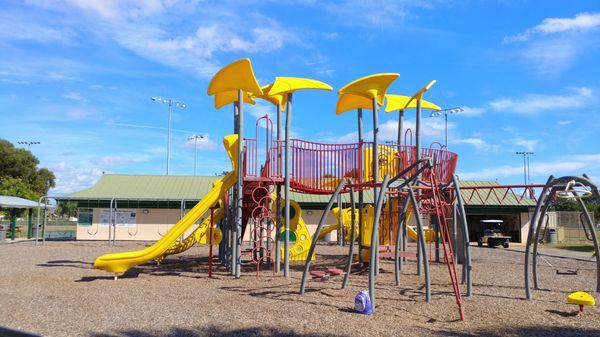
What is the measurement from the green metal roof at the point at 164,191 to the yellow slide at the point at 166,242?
58.4 ft

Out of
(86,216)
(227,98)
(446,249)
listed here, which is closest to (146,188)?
(86,216)

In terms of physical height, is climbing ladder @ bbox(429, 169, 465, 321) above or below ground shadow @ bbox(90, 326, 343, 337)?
above

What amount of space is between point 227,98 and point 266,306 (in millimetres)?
8438

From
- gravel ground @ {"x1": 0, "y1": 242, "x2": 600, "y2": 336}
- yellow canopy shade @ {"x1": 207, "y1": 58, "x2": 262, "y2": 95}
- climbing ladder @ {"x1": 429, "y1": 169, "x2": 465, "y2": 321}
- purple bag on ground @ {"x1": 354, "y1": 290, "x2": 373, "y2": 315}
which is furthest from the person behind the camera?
yellow canopy shade @ {"x1": 207, "y1": 58, "x2": 262, "y2": 95}

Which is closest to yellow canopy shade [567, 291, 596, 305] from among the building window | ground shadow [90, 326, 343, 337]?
ground shadow [90, 326, 343, 337]

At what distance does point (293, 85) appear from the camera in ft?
44.2

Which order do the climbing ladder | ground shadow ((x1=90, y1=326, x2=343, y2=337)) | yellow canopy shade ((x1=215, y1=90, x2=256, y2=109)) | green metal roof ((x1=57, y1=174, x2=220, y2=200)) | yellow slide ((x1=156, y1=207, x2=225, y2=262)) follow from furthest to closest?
green metal roof ((x1=57, y1=174, x2=220, y2=200)) → yellow canopy shade ((x1=215, y1=90, x2=256, y2=109)) → yellow slide ((x1=156, y1=207, x2=225, y2=262)) → the climbing ladder → ground shadow ((x1=90, y1=326, x2=343, y2=337))

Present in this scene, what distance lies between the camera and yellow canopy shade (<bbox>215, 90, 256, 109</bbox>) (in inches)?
609

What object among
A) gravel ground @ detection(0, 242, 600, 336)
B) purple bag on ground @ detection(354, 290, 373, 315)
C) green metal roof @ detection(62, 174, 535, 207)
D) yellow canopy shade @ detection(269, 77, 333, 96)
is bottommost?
gravel ground @ detection(0, 242, 600, 336)

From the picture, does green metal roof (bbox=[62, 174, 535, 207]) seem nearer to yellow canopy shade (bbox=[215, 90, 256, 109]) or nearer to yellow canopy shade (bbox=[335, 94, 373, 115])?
yellow canopy shade (bbox=[335, 94, 373, 115])

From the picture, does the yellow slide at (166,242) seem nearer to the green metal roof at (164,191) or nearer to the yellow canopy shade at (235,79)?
the yellow canopy shade at (235,79)

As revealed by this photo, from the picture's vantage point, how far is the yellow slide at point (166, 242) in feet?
41.3

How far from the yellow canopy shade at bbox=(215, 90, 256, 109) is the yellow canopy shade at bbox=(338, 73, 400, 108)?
3.69 metres

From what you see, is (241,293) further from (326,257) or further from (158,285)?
(326,257)
